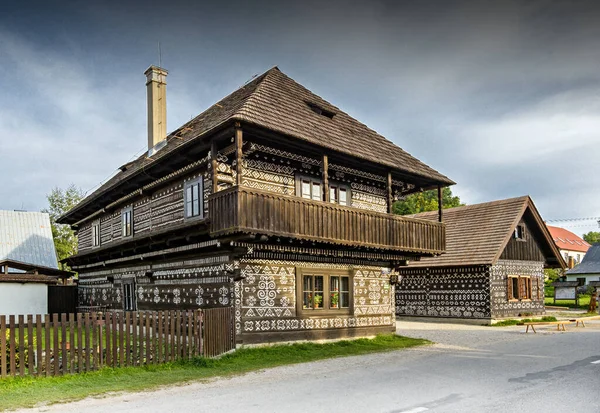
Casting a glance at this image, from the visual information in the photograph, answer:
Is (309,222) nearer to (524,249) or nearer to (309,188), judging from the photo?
(309,188)

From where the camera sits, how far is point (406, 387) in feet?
32.3

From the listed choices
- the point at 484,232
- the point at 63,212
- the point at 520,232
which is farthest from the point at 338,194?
the point at 63,212

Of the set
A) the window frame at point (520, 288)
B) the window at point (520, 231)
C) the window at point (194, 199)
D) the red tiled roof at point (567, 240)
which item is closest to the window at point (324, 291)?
the window at point (194, 199)

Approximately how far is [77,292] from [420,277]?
18.8 meters

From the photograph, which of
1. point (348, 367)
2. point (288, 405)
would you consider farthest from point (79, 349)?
point (348, 367)

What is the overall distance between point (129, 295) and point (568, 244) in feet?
259

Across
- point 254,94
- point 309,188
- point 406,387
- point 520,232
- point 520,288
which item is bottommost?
point 406,387

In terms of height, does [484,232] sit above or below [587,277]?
above

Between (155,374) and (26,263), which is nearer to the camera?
(155,374)

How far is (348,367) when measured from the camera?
41.8 feet

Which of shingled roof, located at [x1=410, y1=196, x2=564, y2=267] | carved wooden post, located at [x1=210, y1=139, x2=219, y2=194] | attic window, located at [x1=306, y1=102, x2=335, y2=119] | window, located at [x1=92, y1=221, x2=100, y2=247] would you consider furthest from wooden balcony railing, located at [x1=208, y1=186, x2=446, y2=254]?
window, located at [x1=92, y1=221, x2=100, y2=247]

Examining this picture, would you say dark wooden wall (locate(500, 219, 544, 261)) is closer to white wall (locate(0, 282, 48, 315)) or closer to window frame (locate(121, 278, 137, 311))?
window frame (locate(121, 278, 137, 311))

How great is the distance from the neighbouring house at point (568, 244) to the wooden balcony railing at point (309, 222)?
70728 mm

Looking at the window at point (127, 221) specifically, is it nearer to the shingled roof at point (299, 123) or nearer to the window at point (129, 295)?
the shingled roof at point (299, 123)
